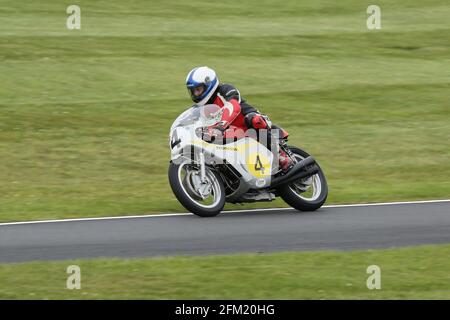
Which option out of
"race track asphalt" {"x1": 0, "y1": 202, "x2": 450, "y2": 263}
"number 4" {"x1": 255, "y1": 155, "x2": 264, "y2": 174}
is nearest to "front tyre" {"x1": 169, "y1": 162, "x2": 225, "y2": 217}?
"race track asphalt" {"x1": 0, "y1": 202, "x2": 450, "y2": 263}

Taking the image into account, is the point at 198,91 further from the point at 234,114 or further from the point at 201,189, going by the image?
the point at 201,189

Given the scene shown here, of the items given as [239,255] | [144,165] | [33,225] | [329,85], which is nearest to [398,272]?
[239,255]

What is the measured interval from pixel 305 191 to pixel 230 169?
1126mm

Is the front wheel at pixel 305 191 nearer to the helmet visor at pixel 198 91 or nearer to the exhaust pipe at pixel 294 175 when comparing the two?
the exhaust pipe at pixel 294 175

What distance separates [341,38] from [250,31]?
2.18m

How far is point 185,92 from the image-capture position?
22453 millimetres

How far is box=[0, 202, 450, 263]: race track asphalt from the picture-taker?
12297 mm

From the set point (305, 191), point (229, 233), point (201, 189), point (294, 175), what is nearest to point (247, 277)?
point (229, 233)

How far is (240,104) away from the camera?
14.3 metres

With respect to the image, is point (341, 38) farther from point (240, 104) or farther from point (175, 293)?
point (175, 293)

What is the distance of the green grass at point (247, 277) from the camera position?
10422mm

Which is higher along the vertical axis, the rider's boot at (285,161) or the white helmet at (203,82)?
the white helmet at (203,82)

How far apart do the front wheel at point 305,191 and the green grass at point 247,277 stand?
7.88 ft

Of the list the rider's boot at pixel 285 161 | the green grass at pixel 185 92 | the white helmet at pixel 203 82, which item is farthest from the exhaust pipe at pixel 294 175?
the white helmet at pixel 203 82
